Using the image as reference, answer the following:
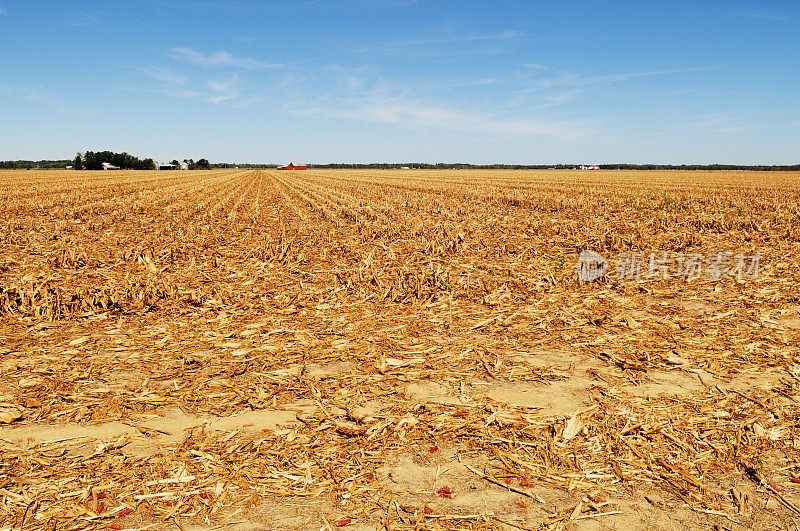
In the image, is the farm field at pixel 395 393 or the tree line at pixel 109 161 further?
the tree line at pixel 109 161

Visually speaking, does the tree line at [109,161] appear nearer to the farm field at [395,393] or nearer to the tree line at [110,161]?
the tree line at [110,161]

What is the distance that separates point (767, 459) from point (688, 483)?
2.47 feet

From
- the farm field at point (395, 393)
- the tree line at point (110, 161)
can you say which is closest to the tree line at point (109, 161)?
the tree line at point (110, 161)

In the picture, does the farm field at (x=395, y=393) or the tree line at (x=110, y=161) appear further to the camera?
the tree line at (x=110, y=161)

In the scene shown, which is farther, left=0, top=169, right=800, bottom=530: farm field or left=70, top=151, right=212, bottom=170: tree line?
left=70, top=151, right=212, bottom=170: tree line

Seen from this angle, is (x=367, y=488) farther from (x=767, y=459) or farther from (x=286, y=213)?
(x=286, y=213)

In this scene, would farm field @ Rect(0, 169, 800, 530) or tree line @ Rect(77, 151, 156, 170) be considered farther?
tree line @ Rect(77, 151, 156, 170)

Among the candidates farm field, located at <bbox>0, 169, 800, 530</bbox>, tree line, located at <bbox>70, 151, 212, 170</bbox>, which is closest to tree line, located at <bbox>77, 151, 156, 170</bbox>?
tree line, located at <bbox>70, 151, 212, 170</bbox>

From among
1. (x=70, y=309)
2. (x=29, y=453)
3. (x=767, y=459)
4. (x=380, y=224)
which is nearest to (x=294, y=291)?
(x=70, y=309)

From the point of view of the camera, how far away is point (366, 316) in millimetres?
6738

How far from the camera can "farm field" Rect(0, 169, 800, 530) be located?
3068mm

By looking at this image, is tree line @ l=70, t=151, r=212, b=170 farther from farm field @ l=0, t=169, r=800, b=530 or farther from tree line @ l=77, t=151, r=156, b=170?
farm field @ l=0, t=169, r=800, b=530

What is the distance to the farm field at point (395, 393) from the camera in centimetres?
307

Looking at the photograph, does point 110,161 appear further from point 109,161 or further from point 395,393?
point 395,393
